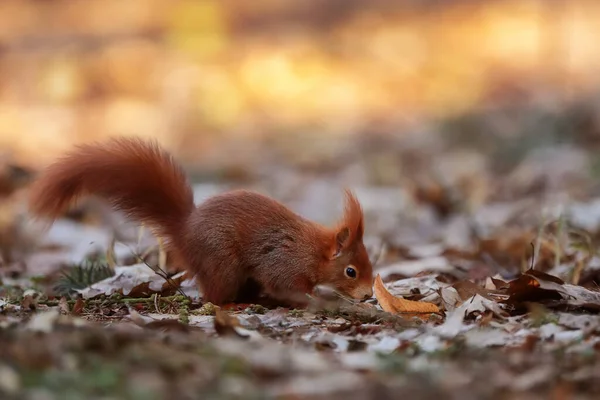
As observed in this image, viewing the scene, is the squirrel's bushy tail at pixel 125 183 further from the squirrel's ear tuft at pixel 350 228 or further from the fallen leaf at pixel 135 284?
the squirrel's ear tuft at pixel 350 228

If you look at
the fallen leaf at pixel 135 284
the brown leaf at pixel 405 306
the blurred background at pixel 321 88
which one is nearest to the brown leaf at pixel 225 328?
the brown leaf at pixel 405 306

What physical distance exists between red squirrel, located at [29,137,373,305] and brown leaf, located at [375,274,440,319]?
51 cm

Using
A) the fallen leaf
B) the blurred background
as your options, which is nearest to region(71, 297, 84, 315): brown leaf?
the fallen leaf

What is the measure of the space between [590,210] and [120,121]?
6273 mm

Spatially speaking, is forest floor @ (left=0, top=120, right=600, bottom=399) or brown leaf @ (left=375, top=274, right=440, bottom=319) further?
brown leaf @ (left=375, top=274, right=440, bottom=319)

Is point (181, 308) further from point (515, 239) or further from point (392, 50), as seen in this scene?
point (392, 50)

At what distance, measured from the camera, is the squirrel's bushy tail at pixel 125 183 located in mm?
3881

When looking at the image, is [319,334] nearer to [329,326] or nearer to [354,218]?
[329,326]

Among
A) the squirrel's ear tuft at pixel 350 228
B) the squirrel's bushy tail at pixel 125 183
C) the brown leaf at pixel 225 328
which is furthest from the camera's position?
the squirrel's ear tuft at pixel 350 228

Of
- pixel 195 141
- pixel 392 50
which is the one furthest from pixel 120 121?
pixel 392 50

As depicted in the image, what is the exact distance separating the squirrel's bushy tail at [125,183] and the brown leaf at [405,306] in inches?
36.4

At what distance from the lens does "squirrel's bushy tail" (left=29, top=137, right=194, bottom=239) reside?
388cm

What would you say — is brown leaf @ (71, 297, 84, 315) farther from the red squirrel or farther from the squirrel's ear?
the squirrel's ear

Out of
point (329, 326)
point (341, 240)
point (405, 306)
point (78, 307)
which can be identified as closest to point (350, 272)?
point (341, 240)
